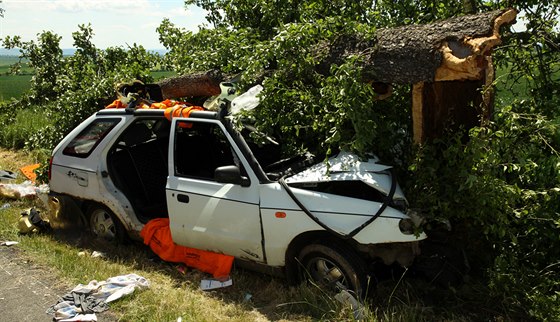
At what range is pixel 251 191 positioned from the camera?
4.56m

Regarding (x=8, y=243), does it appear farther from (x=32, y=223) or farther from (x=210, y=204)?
(x=210, y=204)

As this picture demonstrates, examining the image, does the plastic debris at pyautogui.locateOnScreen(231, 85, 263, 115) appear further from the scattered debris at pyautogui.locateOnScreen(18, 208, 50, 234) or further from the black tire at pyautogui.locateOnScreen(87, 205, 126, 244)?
the scattered debris at pyautogui.locateOnScreen(18, 208, 50, 234)

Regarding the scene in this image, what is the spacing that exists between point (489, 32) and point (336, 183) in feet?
5.90

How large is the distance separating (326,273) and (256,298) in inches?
31.1

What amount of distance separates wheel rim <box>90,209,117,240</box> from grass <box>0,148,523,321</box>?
0.52m

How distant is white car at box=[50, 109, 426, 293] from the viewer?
421cm

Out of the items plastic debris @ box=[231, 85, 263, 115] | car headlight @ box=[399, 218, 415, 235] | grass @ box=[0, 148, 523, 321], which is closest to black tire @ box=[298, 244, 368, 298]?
grass @ box=[0, 148, 523, 321]

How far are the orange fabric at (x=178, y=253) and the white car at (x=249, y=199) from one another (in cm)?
15

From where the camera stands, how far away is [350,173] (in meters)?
4.33

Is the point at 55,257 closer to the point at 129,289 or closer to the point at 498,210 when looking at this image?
the point at 129,289

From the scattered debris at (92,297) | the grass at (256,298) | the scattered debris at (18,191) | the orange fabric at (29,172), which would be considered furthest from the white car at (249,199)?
the orange fabric at (29,172)

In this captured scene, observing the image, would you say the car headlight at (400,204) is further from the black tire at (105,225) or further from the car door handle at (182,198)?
the black tire at (105,225)

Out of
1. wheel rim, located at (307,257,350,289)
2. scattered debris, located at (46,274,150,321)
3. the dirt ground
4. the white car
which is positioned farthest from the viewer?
the dirt ground

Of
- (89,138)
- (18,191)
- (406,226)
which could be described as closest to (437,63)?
(406,226)
